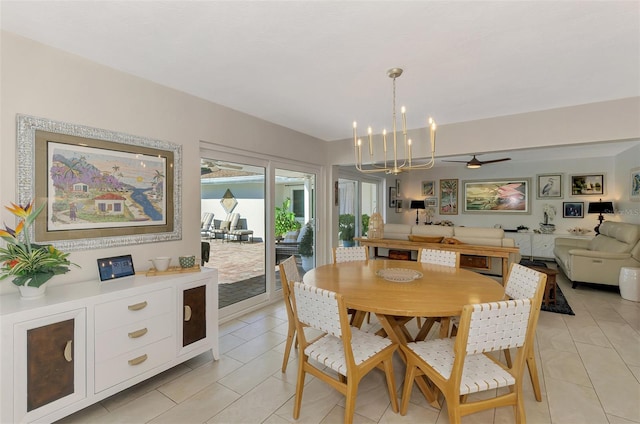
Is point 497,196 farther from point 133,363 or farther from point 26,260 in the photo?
point 26,260

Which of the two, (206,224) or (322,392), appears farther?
(206,224)

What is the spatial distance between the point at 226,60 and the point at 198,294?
1.86 meters

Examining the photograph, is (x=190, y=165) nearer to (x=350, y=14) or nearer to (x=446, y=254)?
(x=350, y=14)

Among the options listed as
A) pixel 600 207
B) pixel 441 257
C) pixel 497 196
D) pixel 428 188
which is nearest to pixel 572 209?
pixel 600 207

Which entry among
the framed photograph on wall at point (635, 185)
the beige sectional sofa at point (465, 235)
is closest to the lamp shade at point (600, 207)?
the framed photograph on wall at point (635, 185)

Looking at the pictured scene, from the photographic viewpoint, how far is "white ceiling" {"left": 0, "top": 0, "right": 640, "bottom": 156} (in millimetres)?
1659

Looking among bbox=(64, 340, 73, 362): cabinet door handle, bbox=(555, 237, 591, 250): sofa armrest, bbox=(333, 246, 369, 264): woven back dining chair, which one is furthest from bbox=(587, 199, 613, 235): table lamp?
bbox=(64, 340, 73, 362): cabinet door handle

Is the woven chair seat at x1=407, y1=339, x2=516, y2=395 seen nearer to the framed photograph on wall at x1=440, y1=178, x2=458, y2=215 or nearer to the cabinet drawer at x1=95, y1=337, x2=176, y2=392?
the cabinet drawer at x1=95, y1=337, x2=176, y2=392

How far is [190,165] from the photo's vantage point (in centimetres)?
297

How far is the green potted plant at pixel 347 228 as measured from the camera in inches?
247

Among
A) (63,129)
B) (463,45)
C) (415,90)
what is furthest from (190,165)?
(463,45)

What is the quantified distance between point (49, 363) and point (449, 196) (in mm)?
8352

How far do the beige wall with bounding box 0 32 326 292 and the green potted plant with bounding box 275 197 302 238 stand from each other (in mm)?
950

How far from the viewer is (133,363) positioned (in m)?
2.07
